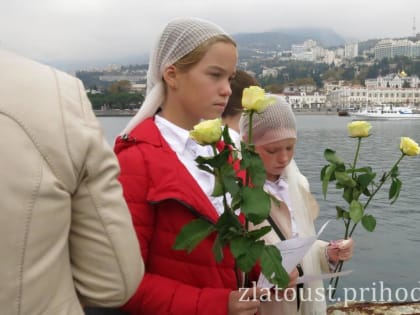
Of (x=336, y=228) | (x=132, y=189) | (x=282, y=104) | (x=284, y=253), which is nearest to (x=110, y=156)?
(x=132, y=189)

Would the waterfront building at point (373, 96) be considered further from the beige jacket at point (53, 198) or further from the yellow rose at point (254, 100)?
the beige jacket at point (53, 198)

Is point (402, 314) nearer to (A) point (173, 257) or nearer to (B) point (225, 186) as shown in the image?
(A) point (173, 257)

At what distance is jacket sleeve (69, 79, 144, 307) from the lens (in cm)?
89

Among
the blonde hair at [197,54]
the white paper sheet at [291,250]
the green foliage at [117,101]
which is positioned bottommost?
the green foliage at [117,101]

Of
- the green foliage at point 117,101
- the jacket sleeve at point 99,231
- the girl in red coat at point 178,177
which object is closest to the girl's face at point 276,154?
the girl in red coat at point 178,177

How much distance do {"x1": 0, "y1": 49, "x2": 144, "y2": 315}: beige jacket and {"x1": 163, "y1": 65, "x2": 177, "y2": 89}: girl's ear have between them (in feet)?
1.67

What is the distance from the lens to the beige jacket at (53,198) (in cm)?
82

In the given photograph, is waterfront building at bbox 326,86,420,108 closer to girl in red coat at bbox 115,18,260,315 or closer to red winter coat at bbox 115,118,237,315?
girl in red coat at bbox 115,18,260,315

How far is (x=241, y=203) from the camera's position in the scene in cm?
105

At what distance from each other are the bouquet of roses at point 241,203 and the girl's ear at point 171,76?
1.15ft

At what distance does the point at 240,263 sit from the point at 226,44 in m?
0.56

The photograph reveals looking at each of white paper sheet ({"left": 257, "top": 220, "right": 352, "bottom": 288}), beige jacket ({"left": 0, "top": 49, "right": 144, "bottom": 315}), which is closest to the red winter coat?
white paper sheet ({"left": 257, "top": 220, "right": 352, "bottom": 288})

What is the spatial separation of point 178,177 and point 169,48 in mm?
338

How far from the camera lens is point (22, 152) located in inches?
32.3
